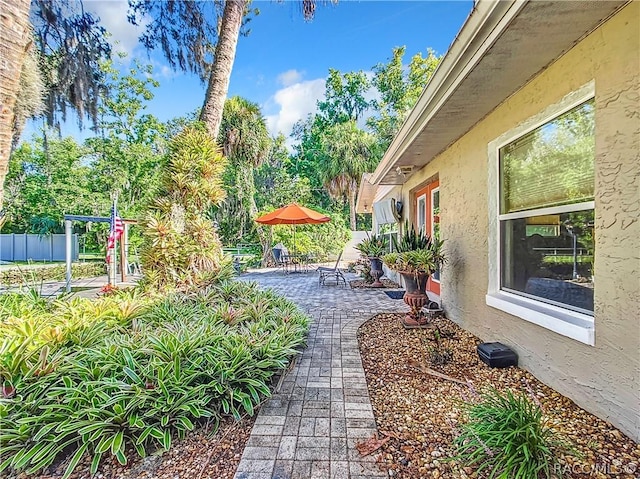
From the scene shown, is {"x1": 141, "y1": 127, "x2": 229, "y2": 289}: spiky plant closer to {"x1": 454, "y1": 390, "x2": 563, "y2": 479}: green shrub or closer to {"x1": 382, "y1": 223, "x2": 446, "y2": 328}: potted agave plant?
{"x1": 382, "y1": 223, "x2": 446, "y2": 328}: potted agave plant

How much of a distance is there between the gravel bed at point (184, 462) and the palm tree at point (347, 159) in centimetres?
1693

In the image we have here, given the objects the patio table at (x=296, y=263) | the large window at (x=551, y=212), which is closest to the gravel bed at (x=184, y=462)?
the large window at (x=551, y=212)

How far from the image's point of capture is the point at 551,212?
2854mm

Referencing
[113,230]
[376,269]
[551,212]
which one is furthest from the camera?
[376,269]

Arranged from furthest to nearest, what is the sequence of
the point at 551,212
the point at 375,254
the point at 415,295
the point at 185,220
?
the point at 375,254 → the point at 185,220 → the point at 415,295 → the point at 551,212

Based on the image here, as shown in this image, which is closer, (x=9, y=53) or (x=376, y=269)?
(x=9, y=53)

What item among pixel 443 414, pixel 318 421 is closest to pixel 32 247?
pixel 318 421

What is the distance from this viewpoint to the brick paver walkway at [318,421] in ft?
6.11

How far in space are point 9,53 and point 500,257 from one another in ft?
16.8

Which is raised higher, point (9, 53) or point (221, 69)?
point (221, 69)

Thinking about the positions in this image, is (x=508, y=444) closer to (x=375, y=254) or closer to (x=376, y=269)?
(x=375, y=254)

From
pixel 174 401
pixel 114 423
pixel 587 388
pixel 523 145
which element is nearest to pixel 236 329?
pixel 174 401

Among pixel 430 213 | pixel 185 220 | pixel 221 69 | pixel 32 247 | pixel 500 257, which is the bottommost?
pixel 32 247

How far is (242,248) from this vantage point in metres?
16.4
